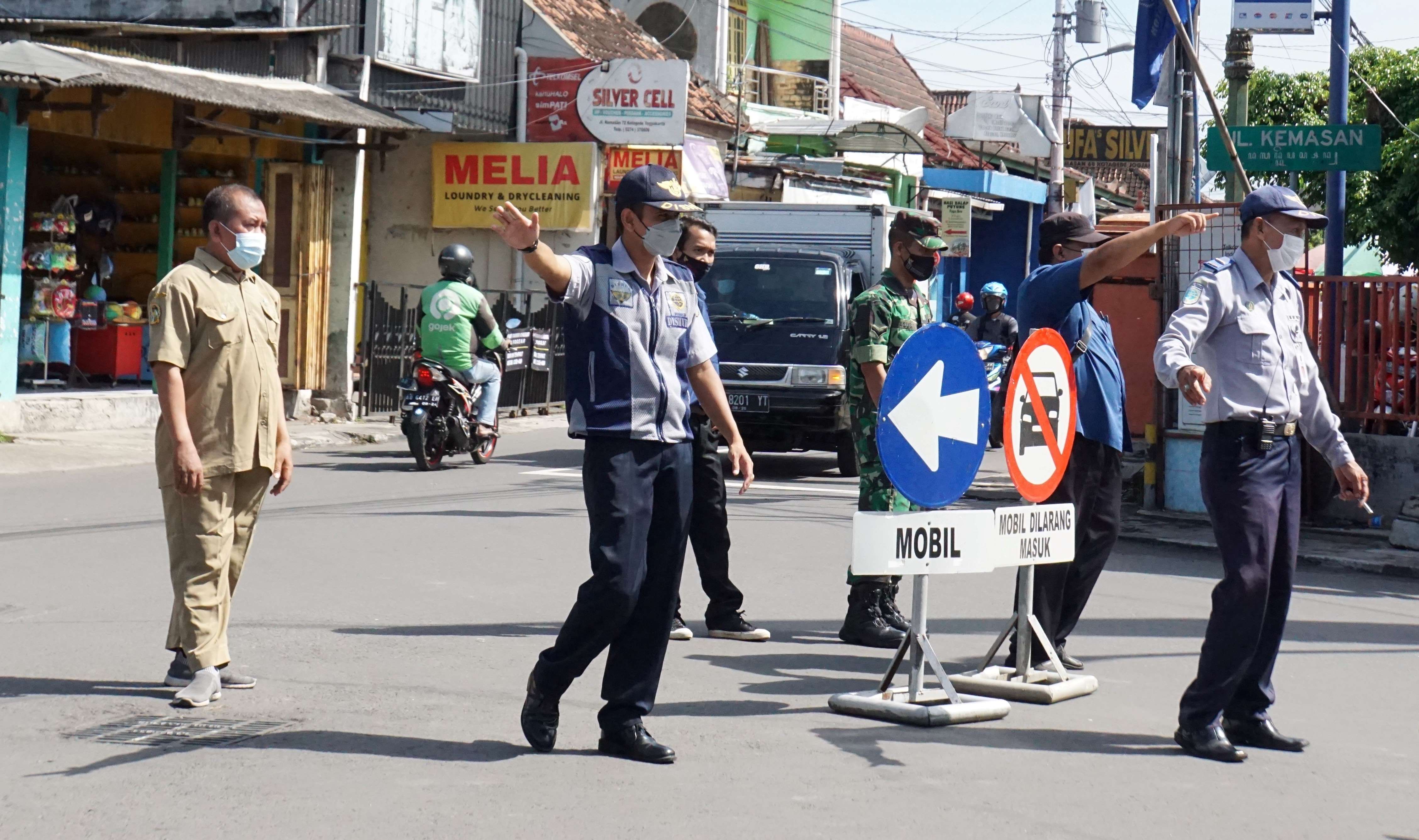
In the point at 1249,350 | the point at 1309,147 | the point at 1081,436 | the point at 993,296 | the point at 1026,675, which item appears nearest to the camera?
the point at 1249,350

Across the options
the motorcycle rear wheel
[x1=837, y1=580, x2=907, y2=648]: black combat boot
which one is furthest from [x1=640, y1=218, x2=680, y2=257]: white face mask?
the motorcycle rear wheel

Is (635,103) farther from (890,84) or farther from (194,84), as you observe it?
(890,84)

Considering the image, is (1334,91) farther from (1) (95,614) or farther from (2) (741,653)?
(1) (95,614)

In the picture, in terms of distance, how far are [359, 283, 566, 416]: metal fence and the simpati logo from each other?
3260mm

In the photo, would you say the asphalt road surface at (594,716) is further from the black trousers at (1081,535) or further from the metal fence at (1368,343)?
the metal fence at (1368,343)

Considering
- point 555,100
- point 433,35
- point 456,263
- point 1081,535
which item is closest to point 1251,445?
point 1081,535

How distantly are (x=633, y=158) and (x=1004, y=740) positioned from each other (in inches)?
806

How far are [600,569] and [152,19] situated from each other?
56.1ft

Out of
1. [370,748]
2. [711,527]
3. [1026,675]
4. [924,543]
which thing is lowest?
[370,748]

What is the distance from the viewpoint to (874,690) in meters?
6.50

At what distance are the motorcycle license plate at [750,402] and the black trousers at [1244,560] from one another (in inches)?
376

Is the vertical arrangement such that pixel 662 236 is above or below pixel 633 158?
below

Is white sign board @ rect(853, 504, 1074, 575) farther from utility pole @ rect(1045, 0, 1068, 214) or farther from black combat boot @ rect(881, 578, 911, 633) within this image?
utility pole @ rect(1045, 0, 1068, 214)

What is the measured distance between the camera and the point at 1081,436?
6.88 m
